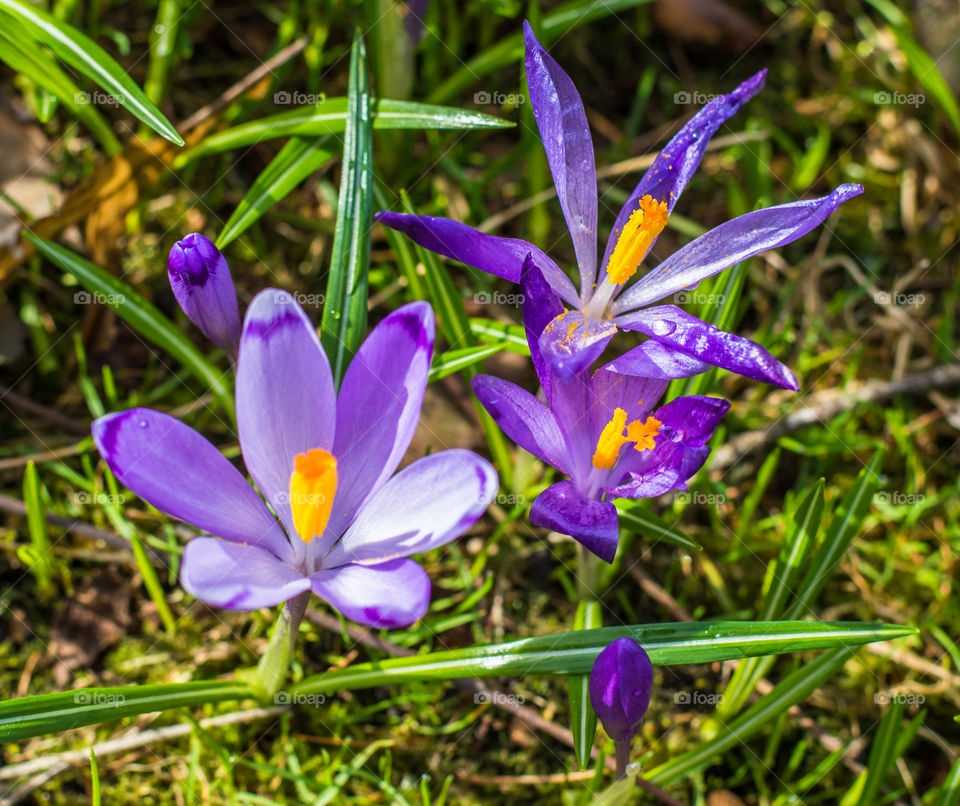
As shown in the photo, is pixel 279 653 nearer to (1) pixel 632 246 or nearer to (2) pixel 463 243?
(2) pixel 463 243

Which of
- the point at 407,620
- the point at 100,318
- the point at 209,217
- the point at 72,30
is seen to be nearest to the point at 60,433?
the point at 100,318

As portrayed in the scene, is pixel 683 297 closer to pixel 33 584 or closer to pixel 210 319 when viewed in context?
pixel 210 319
